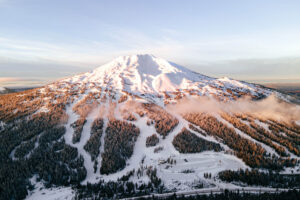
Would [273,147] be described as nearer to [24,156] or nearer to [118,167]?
[118,167]

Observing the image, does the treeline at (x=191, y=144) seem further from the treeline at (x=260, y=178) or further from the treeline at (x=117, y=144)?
the treeline at (x=117, y=144)

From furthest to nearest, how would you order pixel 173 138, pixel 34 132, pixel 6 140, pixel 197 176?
pixel 173 138, pixel 34 132, pixel 6 140, pixel 197 176

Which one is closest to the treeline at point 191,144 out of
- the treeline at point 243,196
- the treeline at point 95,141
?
the treeline at point 243,196

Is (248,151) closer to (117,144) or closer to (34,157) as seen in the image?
(117,144)

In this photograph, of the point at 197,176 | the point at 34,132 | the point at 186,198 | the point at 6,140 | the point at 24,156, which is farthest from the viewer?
the point at 34,132

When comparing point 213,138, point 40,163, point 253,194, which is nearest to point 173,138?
point 213,138

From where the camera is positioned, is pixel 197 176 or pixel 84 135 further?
pixel 84 135
